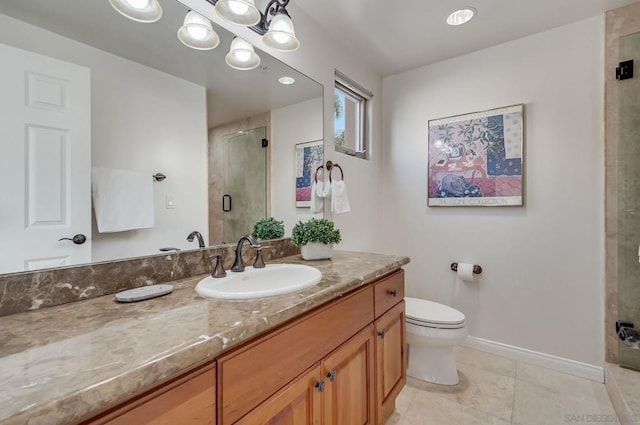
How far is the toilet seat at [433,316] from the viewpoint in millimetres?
1778

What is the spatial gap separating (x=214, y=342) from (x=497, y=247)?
2240 mm

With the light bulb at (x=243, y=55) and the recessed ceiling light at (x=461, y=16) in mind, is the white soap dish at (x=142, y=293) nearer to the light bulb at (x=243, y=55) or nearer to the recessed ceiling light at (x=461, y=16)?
the light bulb at (x=243, y=55)

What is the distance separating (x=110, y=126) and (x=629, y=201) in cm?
272

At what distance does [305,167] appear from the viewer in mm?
1867

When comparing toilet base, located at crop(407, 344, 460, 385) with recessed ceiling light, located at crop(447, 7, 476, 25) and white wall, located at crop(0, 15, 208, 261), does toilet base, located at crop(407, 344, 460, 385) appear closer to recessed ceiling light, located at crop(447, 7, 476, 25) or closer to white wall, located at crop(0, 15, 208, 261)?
white wall, located at crop(0, 15, 208, 261)

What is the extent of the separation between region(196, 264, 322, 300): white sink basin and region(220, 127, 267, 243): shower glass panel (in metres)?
0.25

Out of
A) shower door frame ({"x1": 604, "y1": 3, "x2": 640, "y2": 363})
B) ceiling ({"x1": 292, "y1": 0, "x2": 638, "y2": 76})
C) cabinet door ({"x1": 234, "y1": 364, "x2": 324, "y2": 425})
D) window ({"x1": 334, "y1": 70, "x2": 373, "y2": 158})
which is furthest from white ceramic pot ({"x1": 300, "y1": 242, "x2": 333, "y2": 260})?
shower door frame ({"x1": 604, "y1": 3, "x2": 640, "y2": 363})

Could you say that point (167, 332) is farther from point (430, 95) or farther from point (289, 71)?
point (430, 95)

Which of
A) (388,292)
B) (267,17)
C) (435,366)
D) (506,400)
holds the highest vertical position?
(267,17)

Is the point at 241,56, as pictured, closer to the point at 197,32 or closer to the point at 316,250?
the point at 197,32

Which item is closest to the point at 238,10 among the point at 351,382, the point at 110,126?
the point at 110,126

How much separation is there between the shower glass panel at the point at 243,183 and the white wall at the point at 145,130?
12 centimetres

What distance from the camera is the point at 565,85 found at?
197 cm

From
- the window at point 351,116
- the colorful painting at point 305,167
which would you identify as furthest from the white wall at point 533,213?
the colorful painting at point 305,167
